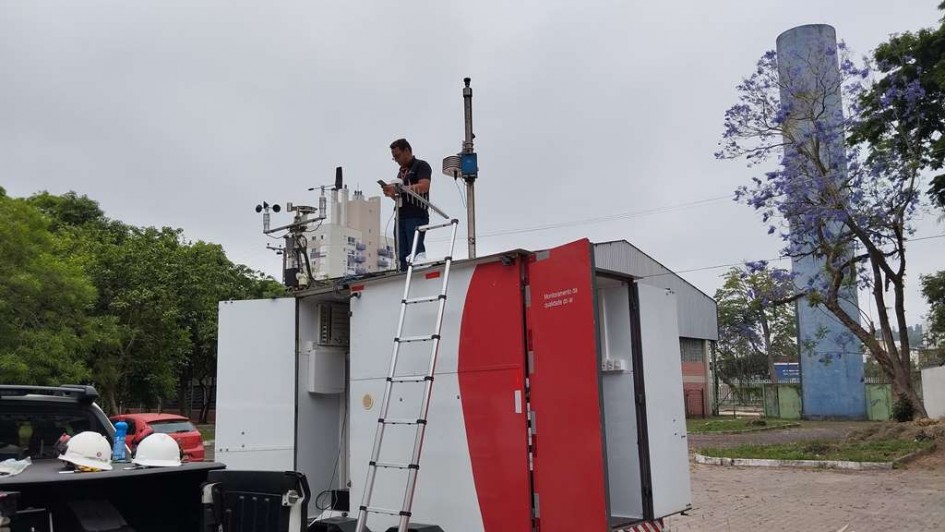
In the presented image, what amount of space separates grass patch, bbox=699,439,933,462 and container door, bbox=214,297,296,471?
13936 mm

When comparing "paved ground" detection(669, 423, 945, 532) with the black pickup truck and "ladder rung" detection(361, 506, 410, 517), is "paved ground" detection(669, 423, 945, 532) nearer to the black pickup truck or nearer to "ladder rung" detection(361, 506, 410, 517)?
"ladder rung" detection(361, 506, 410, 517)

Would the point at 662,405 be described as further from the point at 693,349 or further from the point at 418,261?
the point at 693,349

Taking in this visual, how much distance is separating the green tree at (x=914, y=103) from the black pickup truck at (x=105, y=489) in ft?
62.2

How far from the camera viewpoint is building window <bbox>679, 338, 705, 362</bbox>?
148ft

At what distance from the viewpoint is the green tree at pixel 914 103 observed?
1831 cm

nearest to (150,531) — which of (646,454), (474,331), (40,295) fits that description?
(474,331)

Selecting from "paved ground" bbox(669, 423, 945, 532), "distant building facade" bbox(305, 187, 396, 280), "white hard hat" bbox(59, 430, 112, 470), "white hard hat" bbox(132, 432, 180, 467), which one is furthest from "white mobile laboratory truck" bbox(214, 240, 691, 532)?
"paved ground" bbox(669, 423, 945, 532)

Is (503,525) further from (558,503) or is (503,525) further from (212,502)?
(212,502)

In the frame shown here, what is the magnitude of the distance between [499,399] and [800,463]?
13.7 meters

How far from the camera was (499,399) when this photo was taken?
542 cm

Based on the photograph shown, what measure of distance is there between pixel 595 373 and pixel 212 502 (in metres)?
2.51

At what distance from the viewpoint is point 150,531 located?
14.4 feet

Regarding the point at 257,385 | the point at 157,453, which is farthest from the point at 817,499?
the point at 157,453

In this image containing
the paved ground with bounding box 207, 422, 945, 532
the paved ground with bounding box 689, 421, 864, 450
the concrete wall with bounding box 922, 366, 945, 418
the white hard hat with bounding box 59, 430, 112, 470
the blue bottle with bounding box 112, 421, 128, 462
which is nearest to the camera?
the white hard hat with bounding box 59, 430, 112, 470
